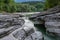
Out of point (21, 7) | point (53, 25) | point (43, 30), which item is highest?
point (53, 25)

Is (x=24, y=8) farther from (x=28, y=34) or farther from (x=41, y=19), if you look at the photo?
(x=28, y=34)

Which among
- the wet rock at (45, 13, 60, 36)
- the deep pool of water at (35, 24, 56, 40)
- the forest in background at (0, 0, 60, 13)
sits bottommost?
the forest in background at (0, 0, 60, 13)

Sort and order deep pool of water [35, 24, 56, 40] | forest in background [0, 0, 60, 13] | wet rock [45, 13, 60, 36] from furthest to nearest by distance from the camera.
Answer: forest in background [0, 0, 60, 13]
wet rock [45, 13, 60, 36]
deep pool of water [35, 24, 56, 40]

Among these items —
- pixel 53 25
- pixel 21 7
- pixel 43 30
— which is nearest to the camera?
pixel 53 25

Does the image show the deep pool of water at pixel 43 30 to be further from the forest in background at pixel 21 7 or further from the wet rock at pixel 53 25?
the forest in background at pixel 21 7

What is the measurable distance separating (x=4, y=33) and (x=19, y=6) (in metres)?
16.2

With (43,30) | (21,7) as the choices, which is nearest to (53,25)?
(43,30)

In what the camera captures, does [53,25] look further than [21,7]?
No

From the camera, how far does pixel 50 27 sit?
24.9 ft

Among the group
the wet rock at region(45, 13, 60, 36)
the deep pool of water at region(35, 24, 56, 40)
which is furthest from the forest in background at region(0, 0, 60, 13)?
the wet rock at region(45, 13, 60, 36)

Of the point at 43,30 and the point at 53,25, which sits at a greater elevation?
the point at 53,25

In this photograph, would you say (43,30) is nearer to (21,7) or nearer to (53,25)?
(53,25)

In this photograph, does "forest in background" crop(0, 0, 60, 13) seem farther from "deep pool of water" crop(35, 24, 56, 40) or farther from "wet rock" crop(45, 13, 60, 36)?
"wet rock" crop(45, 13, 60, 36)

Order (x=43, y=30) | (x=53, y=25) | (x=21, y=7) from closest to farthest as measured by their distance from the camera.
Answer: (x=53, y=25) → (x=43, y=30) → (x=21, y=7)
